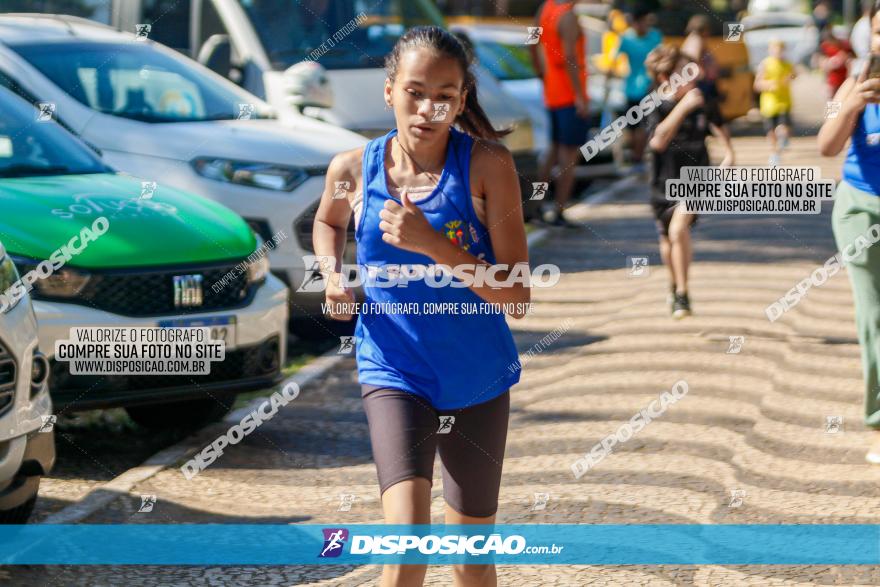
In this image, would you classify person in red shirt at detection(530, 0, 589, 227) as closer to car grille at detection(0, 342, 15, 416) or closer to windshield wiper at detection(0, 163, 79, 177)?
windshield wiper at detection(0, 163, 79, 177)

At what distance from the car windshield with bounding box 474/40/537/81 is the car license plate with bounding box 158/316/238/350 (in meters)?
9.29

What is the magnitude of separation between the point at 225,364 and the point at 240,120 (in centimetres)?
277

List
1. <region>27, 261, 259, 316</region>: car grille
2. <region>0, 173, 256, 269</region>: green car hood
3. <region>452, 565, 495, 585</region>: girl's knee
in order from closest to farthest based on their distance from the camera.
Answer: <region>452, 565, 495, 585</region>: girl's knee
<region>0, 173, 256, 269</region>: green car hood
<region>27, 261, 259, 316</region>: car grille

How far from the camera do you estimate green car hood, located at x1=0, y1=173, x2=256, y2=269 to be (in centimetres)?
632

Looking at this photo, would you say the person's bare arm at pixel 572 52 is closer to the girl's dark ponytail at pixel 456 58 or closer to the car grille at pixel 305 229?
the car grille at pixel 305 229

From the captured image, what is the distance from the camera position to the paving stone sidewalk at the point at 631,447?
17.3 ft

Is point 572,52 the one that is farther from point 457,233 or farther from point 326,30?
point 457,233

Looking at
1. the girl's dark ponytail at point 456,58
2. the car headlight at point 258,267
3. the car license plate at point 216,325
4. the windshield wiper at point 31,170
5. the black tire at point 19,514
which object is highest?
the girl's dark ponytail at point 456,58

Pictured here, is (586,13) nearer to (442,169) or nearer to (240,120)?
(240,120)

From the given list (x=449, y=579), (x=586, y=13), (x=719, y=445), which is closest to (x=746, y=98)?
(x=586, y=13)

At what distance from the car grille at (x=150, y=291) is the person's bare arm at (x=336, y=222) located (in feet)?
8.71

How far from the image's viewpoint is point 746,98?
21.9 metres

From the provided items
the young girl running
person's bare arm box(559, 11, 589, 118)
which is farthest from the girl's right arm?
person's bare arm box(559, 11, 589, 118)

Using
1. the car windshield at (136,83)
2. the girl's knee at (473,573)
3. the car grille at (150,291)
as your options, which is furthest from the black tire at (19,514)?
the car windshield at (136,83)
